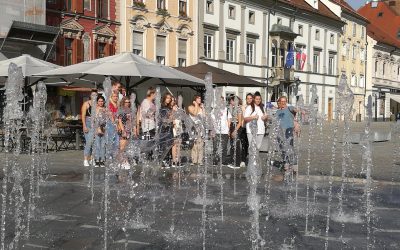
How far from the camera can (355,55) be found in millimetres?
61188

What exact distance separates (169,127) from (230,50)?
2811 cm

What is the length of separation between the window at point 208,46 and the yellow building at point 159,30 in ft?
3.87

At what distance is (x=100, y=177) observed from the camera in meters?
10.8

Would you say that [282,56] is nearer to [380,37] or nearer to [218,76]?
[380,37]

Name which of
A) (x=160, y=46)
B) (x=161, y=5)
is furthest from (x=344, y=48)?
(x=160, y=46)

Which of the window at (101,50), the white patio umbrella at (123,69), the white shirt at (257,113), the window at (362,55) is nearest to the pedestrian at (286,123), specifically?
the white shirt at (257,113)

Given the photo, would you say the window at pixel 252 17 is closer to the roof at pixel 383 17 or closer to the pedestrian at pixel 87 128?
the pedestrian at pixel 87 128

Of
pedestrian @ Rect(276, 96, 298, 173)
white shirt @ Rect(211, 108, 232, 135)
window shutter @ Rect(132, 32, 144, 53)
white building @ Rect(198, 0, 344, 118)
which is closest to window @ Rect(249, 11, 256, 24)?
white building @ Rect(198, 0, 344, 118)

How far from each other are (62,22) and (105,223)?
82.0ft

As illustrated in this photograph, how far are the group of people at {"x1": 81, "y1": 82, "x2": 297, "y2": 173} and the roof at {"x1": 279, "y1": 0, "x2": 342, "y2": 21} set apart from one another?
33689 mm

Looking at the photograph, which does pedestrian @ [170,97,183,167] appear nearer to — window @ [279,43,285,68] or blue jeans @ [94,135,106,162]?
blue jeans @ [94,135,106,162]

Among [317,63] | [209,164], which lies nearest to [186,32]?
[317,63]

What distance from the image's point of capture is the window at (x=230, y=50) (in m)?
40.2

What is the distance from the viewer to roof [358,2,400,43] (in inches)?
3150
